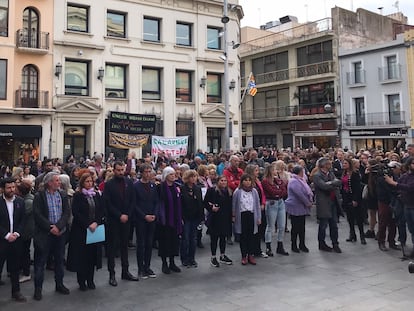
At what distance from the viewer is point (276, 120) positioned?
38.7 metres

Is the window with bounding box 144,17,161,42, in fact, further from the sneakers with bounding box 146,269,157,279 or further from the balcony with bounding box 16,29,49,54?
the sneakers with bounding box 146,269,157,279

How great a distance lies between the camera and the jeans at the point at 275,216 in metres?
8.55

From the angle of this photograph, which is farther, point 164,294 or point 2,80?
point 2,80

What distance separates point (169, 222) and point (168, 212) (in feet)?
0.60

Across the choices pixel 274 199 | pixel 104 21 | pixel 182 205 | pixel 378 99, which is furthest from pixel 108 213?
pixel 378 99

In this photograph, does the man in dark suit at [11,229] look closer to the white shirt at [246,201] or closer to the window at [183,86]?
the white shirt at [246,201]

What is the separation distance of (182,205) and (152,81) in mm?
18720

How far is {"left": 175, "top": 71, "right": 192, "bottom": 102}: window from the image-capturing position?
25.9 metres

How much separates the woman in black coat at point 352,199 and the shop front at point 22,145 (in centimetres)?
1655

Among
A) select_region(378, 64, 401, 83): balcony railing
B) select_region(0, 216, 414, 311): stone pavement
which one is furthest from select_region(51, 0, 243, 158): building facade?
select_region(0, 216, 414, 311): stone pavement

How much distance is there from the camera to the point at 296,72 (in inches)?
1460

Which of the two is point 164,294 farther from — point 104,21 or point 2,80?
point 104,21

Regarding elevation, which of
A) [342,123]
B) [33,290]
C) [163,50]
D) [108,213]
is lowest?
[33,290]

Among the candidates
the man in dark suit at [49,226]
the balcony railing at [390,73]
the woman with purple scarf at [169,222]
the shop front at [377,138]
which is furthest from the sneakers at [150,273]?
the balcony railing at [390,73]
